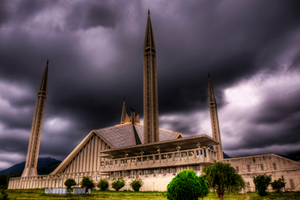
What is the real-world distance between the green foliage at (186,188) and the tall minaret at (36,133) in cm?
4970

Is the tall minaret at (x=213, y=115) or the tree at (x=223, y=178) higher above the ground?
the tall minaret at (x=213, y=115)

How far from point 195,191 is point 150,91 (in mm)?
28836

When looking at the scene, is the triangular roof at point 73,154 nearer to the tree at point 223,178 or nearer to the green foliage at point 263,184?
the green foliage at point 263,184

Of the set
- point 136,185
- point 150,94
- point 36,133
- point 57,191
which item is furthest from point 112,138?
point 57,191

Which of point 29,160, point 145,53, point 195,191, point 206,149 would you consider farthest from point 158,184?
point 29,160

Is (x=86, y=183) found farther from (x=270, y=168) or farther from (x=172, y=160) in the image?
(x=270, y=168)

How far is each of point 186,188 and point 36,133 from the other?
174 ft

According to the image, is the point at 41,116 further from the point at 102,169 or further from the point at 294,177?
the point at 294,177

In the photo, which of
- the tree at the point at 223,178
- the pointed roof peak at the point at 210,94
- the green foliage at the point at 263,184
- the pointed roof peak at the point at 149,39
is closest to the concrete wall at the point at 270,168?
the green foliage at the point at 263,184

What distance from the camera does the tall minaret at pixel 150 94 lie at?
118 feet

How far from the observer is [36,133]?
53219mm

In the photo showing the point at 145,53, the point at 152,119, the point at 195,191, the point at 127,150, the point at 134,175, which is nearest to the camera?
the point at 195,191

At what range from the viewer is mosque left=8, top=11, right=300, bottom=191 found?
81.8 feet

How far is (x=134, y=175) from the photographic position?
1141 inches
